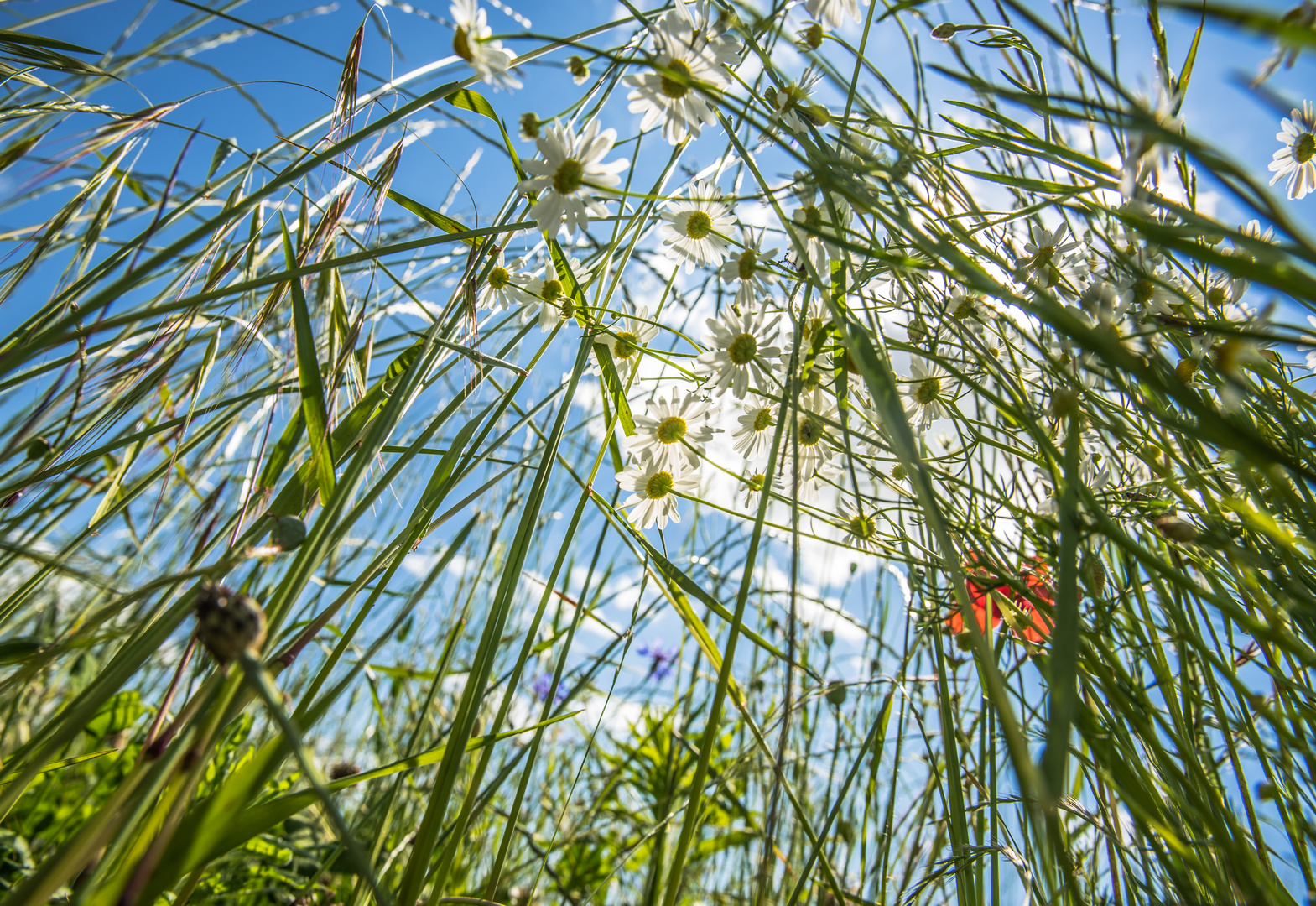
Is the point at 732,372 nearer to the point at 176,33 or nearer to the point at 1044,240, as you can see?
the point at 1044,240

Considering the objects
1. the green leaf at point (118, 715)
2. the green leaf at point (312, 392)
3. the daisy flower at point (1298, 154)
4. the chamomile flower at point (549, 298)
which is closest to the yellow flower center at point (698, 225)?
the chamomile flower at point (549, 298)

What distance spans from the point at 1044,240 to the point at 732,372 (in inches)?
12.4

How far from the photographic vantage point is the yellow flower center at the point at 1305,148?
28.3 inches

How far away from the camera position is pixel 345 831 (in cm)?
17

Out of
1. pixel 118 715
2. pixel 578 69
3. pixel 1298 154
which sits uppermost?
pixel 1298 154

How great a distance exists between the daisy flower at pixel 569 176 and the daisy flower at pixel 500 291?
0.16m

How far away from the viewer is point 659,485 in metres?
0.62

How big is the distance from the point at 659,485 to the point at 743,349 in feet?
0.53

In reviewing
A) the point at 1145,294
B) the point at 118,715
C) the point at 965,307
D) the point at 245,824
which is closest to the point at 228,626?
the point at 245,824

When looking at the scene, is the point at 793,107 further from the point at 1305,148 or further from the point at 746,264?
the point at 1305,148

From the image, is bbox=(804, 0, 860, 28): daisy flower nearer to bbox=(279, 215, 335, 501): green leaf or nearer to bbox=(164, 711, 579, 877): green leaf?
bbox=(279, 215, 335, 501): green leaf

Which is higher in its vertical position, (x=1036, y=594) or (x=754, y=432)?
(x=754, y=432)

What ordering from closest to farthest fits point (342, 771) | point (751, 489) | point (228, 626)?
point (228, 626) < point (751, 489) < point (342, 771)

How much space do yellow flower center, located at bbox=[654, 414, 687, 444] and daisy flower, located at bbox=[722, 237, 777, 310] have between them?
0.11m
